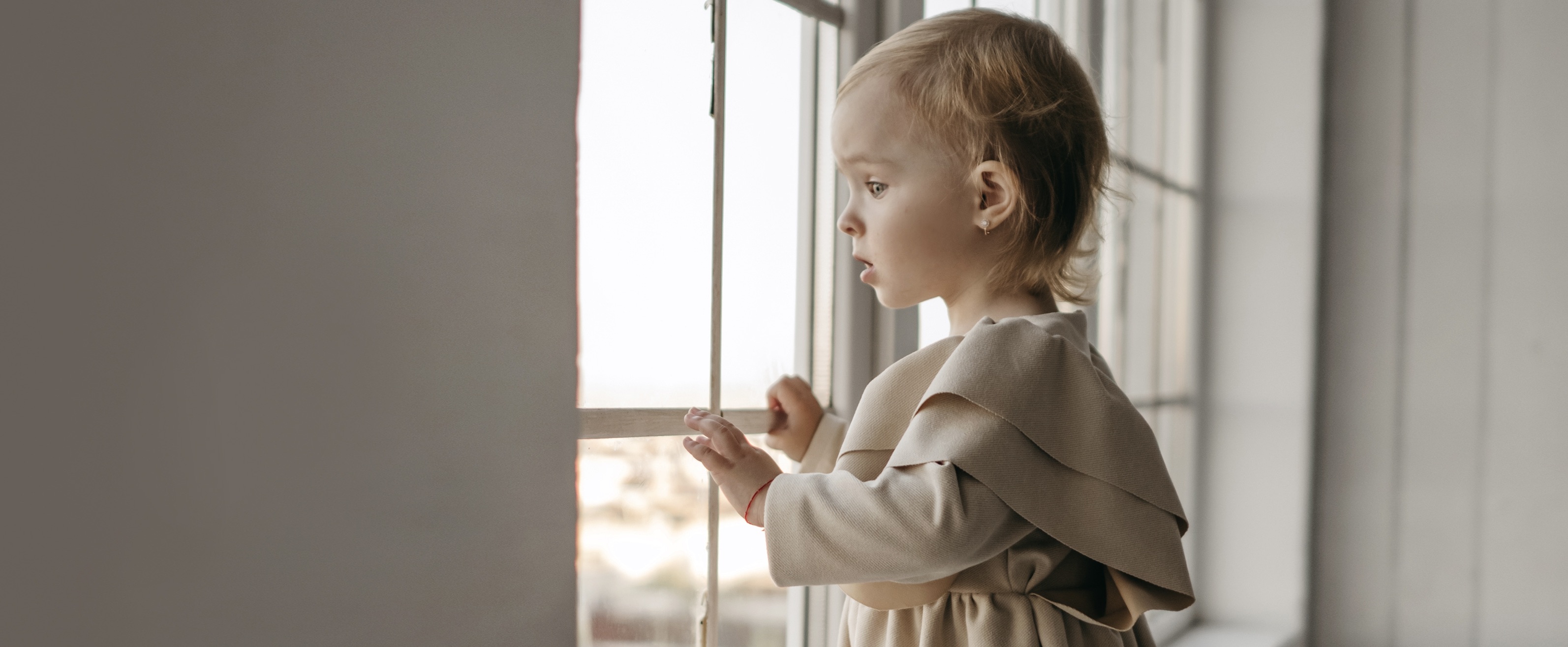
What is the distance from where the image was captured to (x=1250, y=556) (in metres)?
2.10

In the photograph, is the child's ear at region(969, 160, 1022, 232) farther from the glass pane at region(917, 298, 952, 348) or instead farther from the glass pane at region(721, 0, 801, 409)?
the glass pane at region(917, 298, 952, 348)

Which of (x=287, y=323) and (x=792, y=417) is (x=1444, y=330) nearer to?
(x=792, y=417)

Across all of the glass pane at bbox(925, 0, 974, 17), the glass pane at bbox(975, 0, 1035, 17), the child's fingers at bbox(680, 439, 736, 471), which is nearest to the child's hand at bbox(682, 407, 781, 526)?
the child's fingers at bbox(680, 439, 736, 471)

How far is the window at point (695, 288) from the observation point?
25.1 inches

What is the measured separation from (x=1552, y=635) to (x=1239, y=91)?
1.20 meters

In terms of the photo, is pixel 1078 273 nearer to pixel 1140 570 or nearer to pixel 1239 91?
pixel 1140 570

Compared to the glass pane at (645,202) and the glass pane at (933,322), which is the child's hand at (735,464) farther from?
the glass pane at (933,322)

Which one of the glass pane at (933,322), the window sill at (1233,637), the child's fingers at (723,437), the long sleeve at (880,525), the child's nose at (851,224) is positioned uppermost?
the child's nose at (851,224)

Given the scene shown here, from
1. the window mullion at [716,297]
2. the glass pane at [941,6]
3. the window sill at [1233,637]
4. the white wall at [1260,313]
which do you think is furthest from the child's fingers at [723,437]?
the white wall at [1260,313]

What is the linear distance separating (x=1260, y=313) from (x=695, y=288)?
5.54ft

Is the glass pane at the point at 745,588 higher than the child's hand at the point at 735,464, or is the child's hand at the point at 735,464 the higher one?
the child's hand at the point at 735,464

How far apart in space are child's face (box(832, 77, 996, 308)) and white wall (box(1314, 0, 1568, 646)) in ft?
5.82

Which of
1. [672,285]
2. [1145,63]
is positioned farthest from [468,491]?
[1145,63]

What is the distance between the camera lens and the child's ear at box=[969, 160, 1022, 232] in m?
0.65
